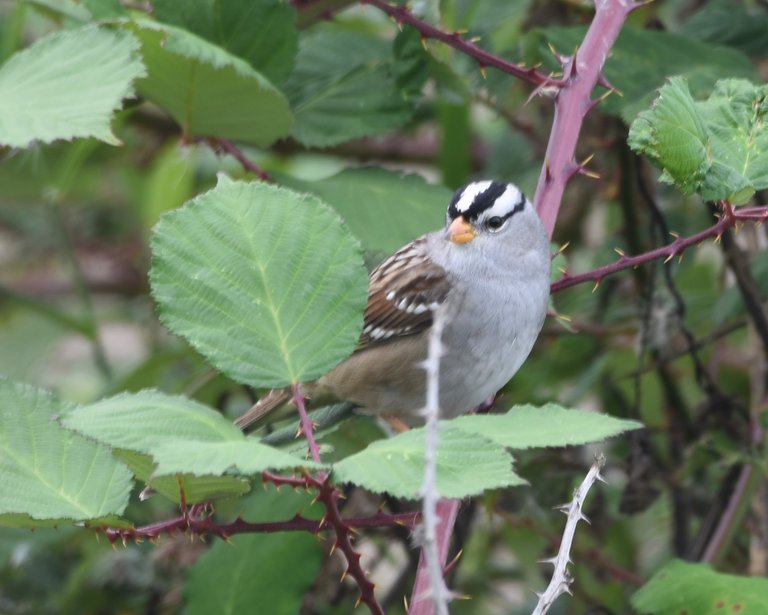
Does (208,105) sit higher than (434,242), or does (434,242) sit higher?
(208,105)

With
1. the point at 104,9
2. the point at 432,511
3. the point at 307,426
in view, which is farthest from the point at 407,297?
the point at 432,511

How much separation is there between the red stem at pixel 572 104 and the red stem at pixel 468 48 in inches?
1.1

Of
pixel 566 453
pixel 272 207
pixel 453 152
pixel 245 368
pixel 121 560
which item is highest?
pixel 272 207

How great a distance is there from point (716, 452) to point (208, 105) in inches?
43.8

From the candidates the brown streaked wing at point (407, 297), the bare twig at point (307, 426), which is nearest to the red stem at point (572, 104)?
the bare twig at point (307, 426)

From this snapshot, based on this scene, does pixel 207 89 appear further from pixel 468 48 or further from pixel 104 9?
pixel 468 48

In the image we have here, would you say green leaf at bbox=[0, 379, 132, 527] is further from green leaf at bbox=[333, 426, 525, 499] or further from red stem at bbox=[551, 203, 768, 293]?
red stem at bbox=[551, 203, 768, 293]

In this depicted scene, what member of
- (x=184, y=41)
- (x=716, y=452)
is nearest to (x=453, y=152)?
(x=716, y=452)

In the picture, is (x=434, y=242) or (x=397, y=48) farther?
(x=434, y=242)

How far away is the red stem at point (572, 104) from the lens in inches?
56.5

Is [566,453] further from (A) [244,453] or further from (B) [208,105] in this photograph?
(A) [244,453]

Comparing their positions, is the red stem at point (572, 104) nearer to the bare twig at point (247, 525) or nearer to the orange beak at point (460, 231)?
the bare twig at point (247, 525)

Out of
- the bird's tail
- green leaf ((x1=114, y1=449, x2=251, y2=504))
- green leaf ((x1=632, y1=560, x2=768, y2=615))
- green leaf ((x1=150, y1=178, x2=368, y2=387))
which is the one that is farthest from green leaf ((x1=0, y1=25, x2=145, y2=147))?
green leaf ((x1=632, y1=560, x2=768, y2=615))

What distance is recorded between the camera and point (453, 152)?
8.61 ft
